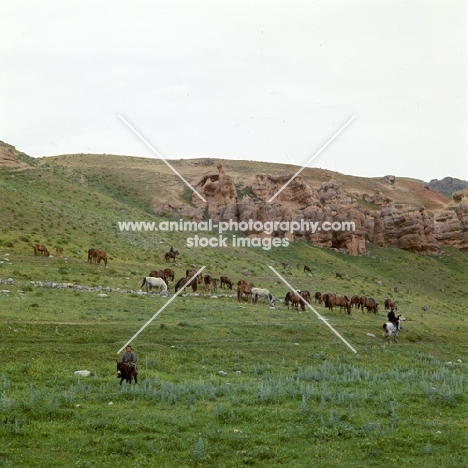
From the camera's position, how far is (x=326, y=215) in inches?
3142

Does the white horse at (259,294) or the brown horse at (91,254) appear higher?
the brown horse at (91,254)

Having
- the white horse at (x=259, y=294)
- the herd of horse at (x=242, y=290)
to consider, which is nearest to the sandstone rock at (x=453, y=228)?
the herd of horse at (x=242, y=290)

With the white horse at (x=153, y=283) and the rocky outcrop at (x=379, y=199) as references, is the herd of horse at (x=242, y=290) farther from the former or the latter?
the rocky outcrop at (x=379, y=199)

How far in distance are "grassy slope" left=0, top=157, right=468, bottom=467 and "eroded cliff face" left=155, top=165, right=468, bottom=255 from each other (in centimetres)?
3516

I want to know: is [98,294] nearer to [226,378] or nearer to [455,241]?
[226,378]

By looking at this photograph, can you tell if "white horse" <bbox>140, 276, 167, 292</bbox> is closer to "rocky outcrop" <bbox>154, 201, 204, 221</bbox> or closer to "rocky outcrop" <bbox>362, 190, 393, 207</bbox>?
"rocky outcrop" <bbox>154, 201, 204, 221</bbox>

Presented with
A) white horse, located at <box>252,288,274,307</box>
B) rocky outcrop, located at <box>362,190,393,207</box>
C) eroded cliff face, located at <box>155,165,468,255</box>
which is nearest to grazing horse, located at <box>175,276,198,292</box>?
white horse, located at <box>252,288,274,307</box>

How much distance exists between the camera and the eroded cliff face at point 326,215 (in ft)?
251

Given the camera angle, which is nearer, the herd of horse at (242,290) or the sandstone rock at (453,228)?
the herd of horse at (242,290)

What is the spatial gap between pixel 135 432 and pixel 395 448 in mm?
5476

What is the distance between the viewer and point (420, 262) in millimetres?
79688

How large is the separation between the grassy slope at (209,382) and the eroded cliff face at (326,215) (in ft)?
115

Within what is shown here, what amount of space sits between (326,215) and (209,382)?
65340 mm

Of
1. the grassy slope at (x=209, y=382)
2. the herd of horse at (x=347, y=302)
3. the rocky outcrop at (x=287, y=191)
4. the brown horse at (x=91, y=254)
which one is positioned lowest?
the grassy slope at (x=209, y=382)
